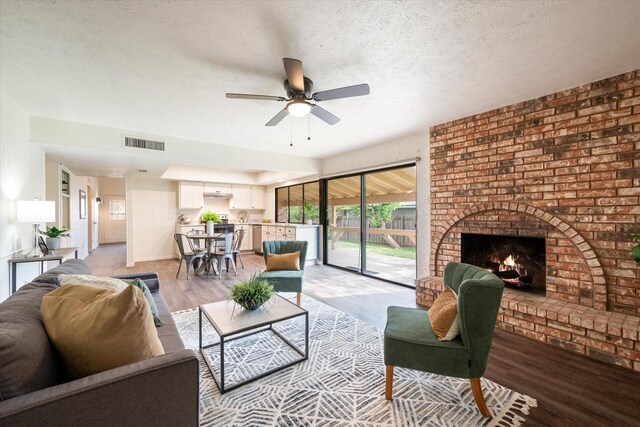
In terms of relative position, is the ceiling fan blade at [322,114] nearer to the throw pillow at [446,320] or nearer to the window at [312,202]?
the throw pillow at [446,320]

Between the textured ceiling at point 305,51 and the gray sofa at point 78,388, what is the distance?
6.02 feet

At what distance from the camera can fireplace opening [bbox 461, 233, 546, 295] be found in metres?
3.22

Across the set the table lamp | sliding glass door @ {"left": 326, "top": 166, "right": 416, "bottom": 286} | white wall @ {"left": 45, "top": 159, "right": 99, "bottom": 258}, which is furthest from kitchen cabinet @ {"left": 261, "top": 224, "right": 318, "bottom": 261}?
the table lamp

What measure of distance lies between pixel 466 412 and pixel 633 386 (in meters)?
1.38

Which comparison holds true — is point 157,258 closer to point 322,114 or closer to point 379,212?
point 379,212

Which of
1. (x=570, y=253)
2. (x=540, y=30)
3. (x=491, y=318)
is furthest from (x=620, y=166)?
(x=491, y=318)

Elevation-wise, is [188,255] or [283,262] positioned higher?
[283,262]

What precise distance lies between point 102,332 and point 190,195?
7.11 meters

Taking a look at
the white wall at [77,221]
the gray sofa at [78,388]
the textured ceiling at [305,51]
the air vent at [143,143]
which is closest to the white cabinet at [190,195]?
the white wall at [77,221]

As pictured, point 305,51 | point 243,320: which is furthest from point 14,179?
point 305,51

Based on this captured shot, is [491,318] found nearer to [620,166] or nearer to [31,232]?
[620,166]

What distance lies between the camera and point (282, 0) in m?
1.64

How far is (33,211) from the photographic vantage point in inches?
117

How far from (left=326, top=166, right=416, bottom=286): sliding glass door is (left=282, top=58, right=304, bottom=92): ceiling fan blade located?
288 cm
